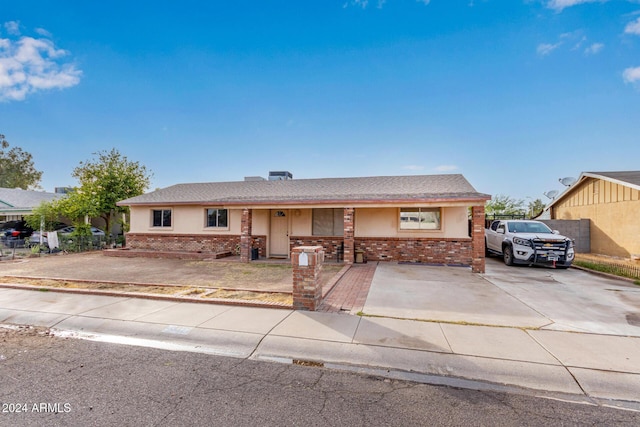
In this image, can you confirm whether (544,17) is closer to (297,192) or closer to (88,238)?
(297,192)

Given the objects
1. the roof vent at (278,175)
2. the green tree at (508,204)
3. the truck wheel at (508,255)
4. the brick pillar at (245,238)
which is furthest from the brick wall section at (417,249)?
the green tree at (508,204)

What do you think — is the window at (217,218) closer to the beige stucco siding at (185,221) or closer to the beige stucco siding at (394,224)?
the beige stucco siding at (185,221)

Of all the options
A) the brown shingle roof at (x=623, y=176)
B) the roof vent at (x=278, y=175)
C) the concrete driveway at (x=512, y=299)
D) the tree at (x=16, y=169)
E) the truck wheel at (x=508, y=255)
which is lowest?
the concrete driveway at (x=512, y=299)

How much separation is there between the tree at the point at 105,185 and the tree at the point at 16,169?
3984 cm

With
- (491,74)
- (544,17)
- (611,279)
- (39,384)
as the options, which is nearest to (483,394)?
(39,384)

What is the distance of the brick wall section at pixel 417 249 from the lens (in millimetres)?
11750

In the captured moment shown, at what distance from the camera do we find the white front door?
1375cm

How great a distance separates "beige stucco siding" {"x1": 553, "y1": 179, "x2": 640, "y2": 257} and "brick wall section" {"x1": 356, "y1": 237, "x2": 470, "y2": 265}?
27.7ft

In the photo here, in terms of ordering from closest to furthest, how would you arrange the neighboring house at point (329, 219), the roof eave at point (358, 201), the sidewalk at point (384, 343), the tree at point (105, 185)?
the sidewalk at point (384, 343)
the roof eave at point (358, 201)
the neighboring house at point (329, 219)
the tree at point (105, 185)

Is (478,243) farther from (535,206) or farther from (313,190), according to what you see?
(535,206)

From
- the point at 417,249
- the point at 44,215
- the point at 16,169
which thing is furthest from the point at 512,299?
the point at 16,169

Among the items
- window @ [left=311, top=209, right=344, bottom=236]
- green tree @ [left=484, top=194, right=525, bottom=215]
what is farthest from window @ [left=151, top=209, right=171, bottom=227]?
green tree @ [left=484, top=194, right=525, bottom=215]

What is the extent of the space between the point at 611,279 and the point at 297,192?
12.6 m

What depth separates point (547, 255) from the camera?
10.6 meters
